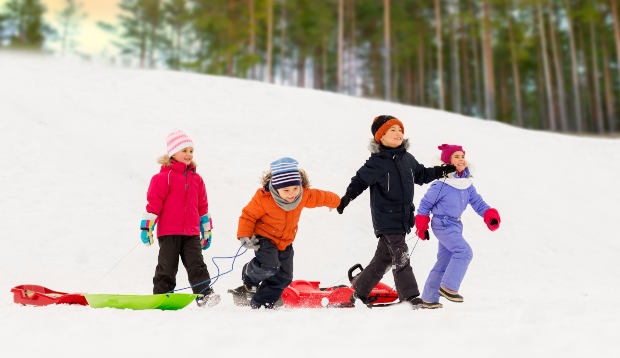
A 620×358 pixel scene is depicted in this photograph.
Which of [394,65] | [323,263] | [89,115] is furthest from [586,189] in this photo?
[394,65]

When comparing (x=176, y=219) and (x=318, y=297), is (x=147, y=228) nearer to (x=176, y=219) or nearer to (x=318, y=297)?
(x=176, y=219)

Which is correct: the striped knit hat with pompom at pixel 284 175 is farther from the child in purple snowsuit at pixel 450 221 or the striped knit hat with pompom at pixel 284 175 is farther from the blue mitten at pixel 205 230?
the child in purple snowsuit at pixel 450 221

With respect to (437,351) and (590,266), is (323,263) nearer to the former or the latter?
(590,266)

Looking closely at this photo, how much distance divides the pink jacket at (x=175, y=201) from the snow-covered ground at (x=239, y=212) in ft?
3.35

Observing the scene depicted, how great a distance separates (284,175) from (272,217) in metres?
0.40

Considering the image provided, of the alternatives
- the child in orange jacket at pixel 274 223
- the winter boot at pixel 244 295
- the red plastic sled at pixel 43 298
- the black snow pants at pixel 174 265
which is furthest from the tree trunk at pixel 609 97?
the red plastic sled at pixel 43 298

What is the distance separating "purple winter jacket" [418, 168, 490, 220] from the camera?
18.3 ft

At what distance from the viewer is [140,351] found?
3.01 metres

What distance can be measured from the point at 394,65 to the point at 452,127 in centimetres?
2268

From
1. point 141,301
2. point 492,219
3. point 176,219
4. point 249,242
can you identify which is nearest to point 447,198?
point 492,219

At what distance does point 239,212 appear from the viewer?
9.34m

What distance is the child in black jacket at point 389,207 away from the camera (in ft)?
17.4

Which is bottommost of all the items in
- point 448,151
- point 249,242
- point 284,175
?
point 249,242

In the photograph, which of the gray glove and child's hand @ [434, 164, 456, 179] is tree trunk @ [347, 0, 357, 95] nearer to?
child's hand @ [434, 164, 456, 179]
